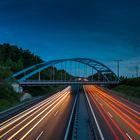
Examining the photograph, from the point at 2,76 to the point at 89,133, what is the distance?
6057cm

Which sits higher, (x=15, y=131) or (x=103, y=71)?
(x=103, y=71)

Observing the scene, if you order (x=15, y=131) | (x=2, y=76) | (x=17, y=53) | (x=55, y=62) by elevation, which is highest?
(x=17, y=53)

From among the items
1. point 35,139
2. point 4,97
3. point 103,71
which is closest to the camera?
point 35,139

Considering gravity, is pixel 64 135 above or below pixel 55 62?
below

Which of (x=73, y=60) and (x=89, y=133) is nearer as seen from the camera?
(x=89, y=133)

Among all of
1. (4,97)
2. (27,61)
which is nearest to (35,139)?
(4,97)

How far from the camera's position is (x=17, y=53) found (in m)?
160

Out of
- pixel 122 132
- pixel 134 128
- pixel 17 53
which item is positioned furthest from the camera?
pixel 17 53

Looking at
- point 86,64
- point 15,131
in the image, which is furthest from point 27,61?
point 15,131

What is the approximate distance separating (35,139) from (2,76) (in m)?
61.3

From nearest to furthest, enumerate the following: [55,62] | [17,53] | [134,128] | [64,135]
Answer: [64,135] → [134,128] → [55,62] → [17,53]

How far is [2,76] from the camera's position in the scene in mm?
78250

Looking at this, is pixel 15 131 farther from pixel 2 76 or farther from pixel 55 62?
pixel 55 62

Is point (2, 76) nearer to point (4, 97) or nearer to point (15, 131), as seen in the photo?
point (4, 97)
